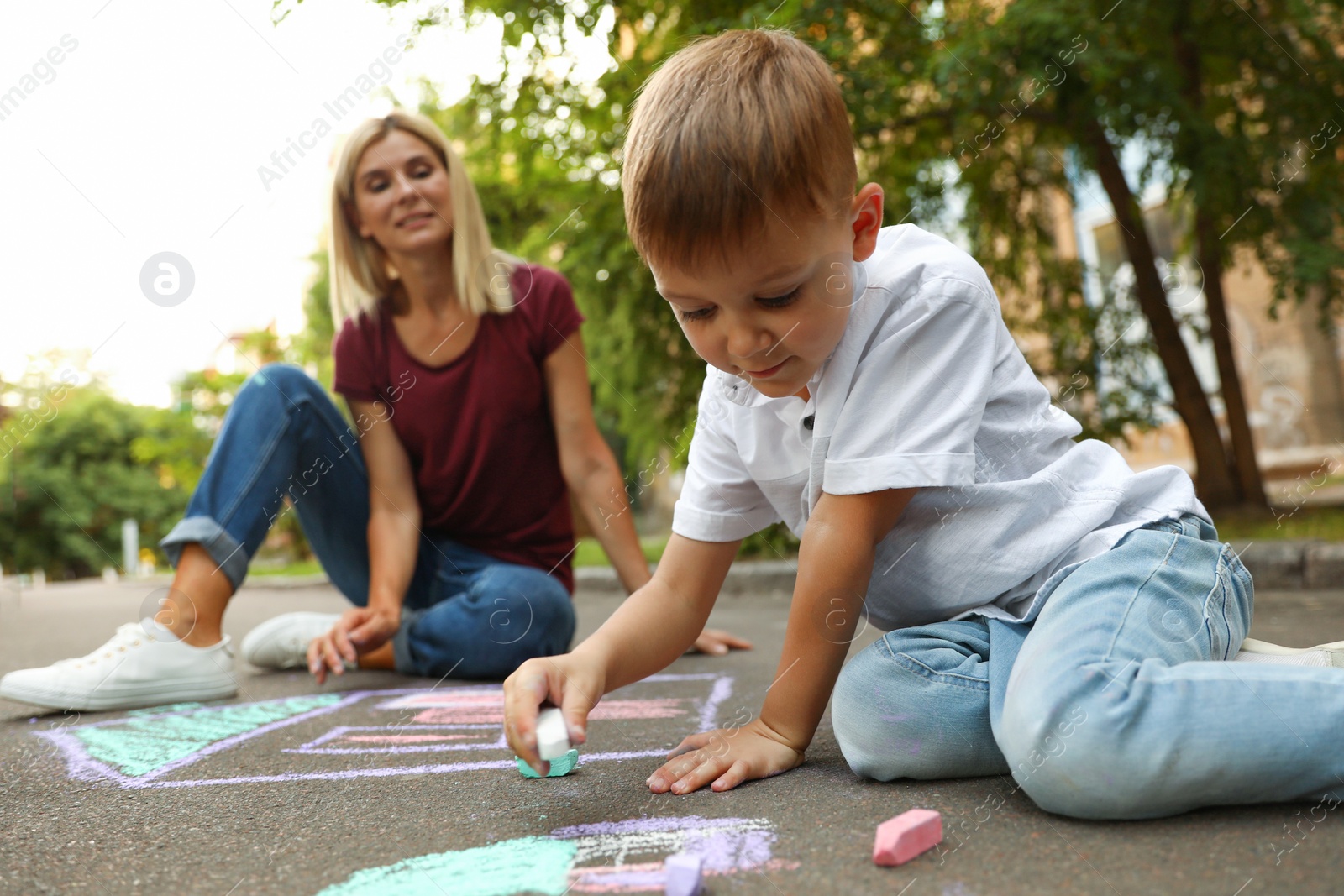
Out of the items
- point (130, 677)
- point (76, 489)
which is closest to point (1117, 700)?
point (130, 677)

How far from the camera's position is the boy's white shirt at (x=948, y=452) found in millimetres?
1500

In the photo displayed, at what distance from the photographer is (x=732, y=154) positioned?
4.55 feet

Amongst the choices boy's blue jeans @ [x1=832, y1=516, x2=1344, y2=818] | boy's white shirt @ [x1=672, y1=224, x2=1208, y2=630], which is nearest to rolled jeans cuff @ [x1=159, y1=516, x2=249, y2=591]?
boy's white shirt @ [x1=672, y1=224, x2=1208, y2=630]

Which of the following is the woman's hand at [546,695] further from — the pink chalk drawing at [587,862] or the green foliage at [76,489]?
the green foliage at [76,489]

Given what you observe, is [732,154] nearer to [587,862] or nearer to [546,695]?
[546,695]

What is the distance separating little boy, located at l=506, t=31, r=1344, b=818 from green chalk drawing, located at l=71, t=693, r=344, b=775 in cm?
96

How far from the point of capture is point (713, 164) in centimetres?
138

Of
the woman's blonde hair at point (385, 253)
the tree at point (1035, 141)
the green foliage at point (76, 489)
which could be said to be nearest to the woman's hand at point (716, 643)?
the woman's blonde hair at point (385, 253)

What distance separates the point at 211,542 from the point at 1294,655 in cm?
224

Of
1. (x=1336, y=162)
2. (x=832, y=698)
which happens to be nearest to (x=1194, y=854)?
(x=832, y=698)

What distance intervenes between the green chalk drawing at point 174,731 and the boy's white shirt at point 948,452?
1.26m

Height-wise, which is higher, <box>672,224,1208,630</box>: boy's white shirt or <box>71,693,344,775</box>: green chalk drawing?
<box>672,224,1208,630</box>: boy's white shirt

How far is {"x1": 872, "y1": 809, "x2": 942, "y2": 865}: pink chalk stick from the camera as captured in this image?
3.71ft

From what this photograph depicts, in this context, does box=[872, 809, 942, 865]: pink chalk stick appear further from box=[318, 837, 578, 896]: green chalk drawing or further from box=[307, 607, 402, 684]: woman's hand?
box=[307, 607, 402, 684]: woman's hand
